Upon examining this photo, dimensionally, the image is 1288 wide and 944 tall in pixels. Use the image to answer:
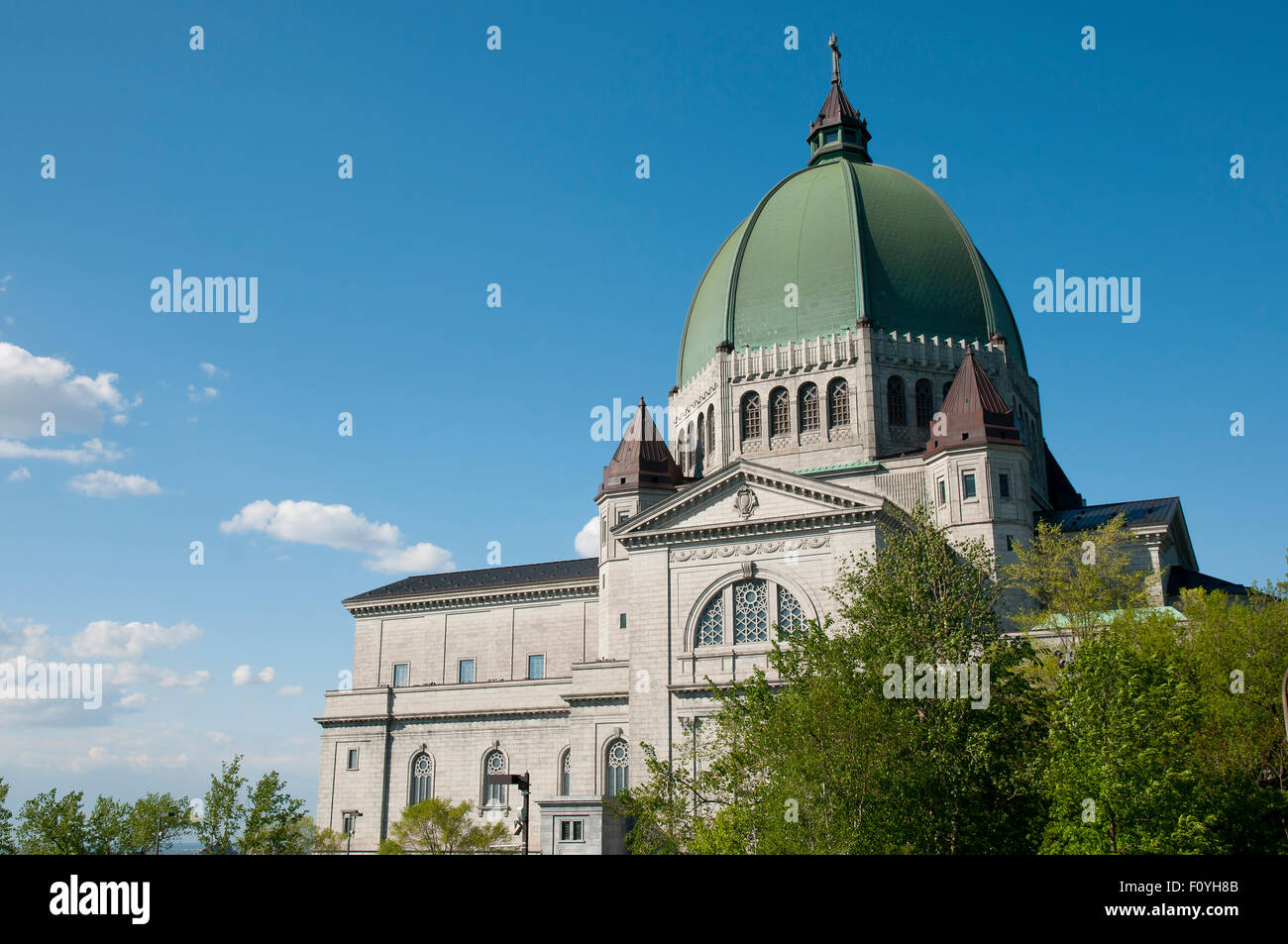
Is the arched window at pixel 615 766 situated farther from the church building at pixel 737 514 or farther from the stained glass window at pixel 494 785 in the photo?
the stained glass window at pixel 494 785

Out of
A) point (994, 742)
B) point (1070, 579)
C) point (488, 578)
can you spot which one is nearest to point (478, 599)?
point (488, 578)

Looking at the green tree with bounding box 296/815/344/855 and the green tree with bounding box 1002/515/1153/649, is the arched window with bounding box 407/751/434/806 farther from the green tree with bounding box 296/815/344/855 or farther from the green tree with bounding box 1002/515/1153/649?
the green tree with bounding box 1002/515/1153/649

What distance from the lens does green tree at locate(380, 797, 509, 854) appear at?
56.1 meters

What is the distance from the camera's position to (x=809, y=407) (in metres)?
62.4

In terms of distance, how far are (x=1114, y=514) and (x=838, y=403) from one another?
15.3m

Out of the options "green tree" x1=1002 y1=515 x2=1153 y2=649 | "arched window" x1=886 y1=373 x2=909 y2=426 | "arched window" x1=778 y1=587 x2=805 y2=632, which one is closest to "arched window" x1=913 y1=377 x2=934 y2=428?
"arched window" x1=886 y1=373 x2=909 y2=426

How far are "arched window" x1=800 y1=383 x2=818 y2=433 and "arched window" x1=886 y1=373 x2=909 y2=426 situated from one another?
12.8 ft

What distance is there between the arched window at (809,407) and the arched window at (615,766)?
65.4ft

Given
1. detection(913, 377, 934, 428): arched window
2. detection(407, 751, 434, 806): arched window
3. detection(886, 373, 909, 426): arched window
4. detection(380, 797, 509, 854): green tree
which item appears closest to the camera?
detection(380, 797, 509, 854): green tree

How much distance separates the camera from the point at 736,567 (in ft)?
169
